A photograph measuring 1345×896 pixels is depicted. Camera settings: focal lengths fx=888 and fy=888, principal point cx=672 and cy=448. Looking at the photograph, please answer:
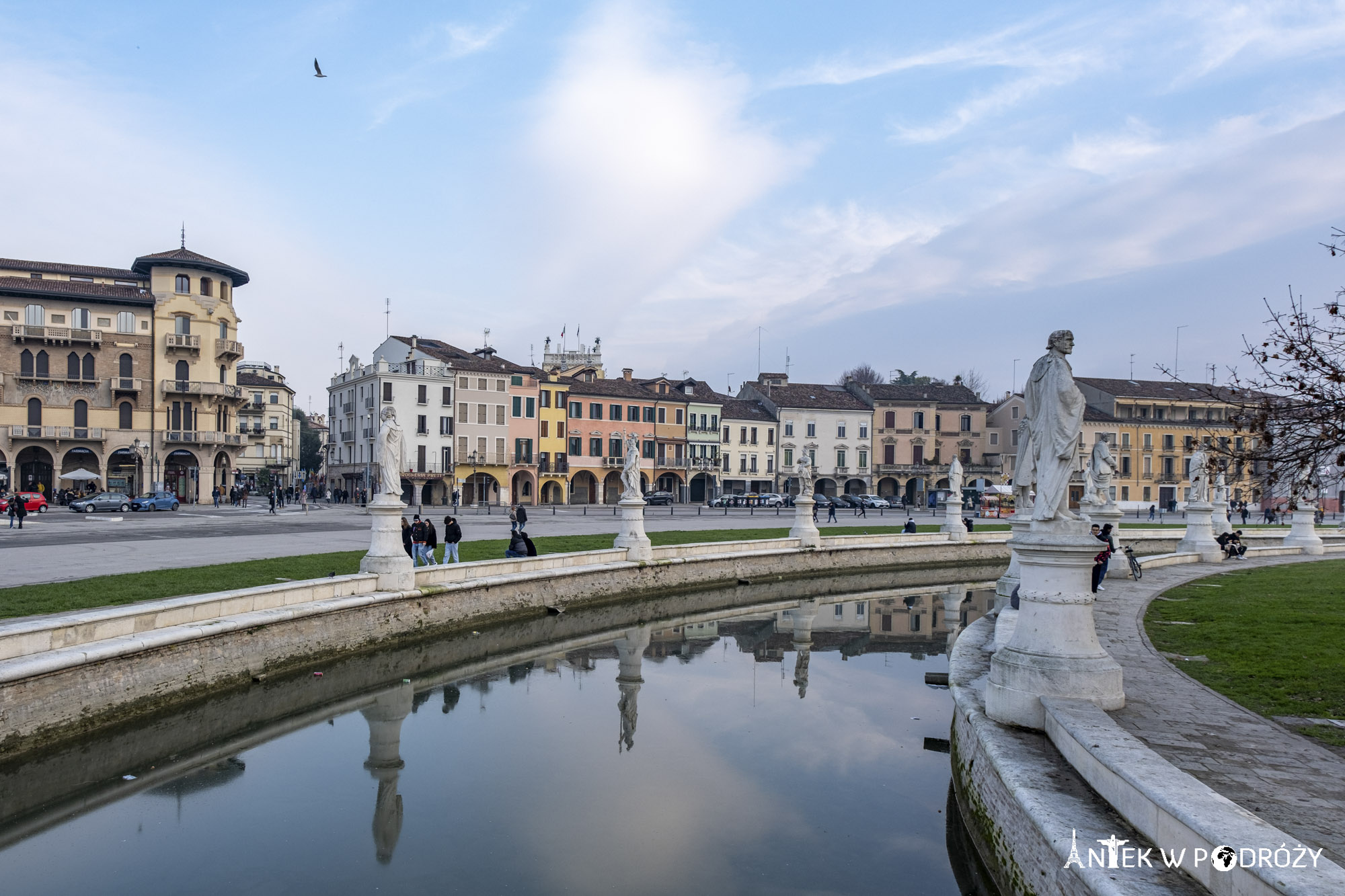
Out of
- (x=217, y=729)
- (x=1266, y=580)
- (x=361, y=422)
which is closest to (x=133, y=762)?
(x=217, y=729)

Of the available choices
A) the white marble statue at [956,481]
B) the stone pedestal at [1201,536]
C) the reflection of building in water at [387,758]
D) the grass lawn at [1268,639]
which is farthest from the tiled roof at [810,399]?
the reflection of building in water at [387,758]

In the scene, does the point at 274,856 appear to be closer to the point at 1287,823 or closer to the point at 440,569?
the point at 1287,823

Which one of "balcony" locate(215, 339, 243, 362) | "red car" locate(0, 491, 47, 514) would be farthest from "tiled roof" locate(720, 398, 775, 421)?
"red car" locate(0, 491, 47, 514)

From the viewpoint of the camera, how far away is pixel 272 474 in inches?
3268

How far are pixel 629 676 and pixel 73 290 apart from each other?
52.3 metres

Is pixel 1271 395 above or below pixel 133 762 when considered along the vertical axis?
above

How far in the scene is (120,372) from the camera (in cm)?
5409

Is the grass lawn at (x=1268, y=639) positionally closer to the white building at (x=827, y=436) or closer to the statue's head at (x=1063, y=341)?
the statue's head at (x=1063, y=341)

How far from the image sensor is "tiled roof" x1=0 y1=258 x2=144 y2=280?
55.8 metres

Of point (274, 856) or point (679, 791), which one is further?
point (679, 791)

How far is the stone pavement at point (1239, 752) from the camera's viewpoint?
5.63 meters

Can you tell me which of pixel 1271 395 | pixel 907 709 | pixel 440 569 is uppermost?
pixel 1271 395

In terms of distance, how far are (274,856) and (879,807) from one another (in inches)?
244

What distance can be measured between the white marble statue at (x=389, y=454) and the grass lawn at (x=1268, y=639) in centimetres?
1329
